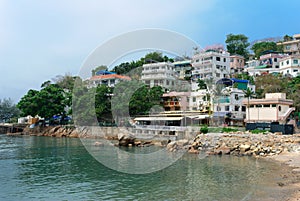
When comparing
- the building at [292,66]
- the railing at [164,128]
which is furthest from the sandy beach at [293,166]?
the building at [292,66]

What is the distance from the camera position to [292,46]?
78.9m

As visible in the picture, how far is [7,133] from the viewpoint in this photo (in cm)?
6519

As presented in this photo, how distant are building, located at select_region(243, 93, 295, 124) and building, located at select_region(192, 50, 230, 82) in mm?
19085

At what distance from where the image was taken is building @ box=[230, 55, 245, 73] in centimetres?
7297

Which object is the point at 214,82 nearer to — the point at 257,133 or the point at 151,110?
the point at 151,110

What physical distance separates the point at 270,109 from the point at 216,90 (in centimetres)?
1283

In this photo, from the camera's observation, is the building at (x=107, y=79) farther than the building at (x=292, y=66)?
Yes

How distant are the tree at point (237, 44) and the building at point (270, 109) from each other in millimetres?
46025

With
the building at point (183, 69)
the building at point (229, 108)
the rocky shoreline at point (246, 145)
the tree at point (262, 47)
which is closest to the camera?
the rocky shoreline at point (246, 145)

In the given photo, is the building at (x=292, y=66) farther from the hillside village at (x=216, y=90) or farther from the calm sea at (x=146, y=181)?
the calm sea at (x=146, y=181)

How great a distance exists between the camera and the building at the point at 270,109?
36.9 metres

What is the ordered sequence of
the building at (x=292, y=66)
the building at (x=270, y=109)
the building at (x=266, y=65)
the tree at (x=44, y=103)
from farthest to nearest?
the building at (x=266, y=65) → the building at (x=292, y=66) → the tree at (x=44, y=103) → the building at (x=270, y=109)

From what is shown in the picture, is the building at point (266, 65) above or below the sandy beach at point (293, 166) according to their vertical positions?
above

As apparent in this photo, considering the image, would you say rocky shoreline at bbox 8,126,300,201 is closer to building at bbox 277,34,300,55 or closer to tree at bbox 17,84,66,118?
tree at bbox 17,84,66,118
